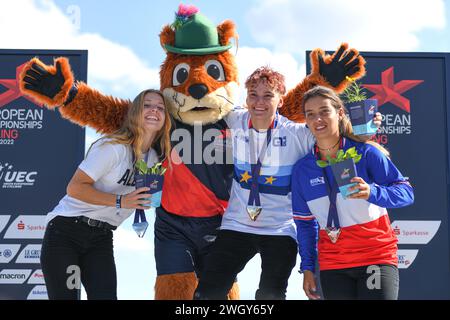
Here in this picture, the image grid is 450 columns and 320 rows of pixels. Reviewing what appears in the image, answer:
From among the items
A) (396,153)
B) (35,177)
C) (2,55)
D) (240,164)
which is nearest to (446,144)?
(396,153)

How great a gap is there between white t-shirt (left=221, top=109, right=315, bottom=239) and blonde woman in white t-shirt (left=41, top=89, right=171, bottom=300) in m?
0.64

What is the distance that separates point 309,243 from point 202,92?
137cm

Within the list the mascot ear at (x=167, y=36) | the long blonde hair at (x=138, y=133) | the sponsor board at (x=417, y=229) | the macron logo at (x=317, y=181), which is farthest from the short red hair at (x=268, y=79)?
the sponsor board at (x=417, y=229)

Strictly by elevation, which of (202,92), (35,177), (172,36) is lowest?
(35,177)

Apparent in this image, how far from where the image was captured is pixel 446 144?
22.5 ft

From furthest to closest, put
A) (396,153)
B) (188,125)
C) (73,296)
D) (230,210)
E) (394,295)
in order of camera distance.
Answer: (396,153) < (188,125) < (230,210) < (73,296) < (394,295)

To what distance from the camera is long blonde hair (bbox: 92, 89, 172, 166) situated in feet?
13.3

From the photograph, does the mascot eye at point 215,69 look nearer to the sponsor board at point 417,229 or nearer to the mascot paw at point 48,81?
the mascot paw at point 48,81

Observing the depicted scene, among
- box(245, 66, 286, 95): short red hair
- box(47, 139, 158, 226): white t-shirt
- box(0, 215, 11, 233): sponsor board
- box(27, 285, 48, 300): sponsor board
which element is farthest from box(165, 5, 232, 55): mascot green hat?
box(27, 285, 48, 300): sponsor board

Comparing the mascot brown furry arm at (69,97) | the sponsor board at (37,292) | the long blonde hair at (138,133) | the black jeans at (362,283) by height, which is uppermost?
the mascot brown furry arm at (69,97)

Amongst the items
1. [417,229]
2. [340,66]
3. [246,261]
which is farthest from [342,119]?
[417,229]

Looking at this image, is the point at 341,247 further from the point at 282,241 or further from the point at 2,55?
the point at 2,55

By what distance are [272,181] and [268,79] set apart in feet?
2.27

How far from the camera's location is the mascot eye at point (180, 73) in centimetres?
460
